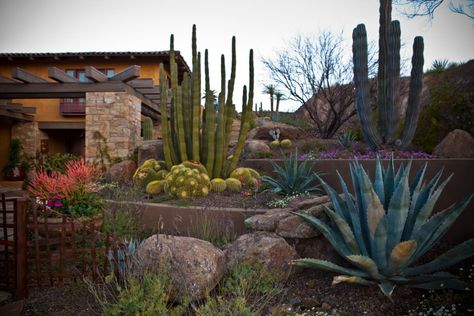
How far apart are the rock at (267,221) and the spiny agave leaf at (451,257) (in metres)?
1.39

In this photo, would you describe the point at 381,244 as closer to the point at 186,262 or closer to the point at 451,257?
the point at 451,257

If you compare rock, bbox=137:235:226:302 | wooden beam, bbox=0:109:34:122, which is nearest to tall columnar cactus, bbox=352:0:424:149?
rock, bbox=137:235:226:302

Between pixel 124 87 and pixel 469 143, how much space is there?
25.6ft

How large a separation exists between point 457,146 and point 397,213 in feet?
15.6

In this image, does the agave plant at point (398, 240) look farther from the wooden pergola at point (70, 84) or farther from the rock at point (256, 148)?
the wooden pergola at point (70, 84)

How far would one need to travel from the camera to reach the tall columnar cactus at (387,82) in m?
7.44

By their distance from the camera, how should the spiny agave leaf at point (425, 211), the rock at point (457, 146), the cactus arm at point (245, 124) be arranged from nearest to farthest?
the spiny agave leaf at point (425, 211)
the rock at point (457, 146)
the cactus arm at point (245, 124)

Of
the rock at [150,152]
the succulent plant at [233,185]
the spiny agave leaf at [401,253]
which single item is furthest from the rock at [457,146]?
the rock at [150,152]

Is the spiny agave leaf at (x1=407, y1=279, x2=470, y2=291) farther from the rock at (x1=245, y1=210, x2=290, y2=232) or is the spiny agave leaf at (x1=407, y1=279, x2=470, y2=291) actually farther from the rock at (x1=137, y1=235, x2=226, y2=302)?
the rock at (x1=137, y1=235, x2=226, y2=302)

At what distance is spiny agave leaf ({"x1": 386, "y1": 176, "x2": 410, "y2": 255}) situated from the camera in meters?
2.77

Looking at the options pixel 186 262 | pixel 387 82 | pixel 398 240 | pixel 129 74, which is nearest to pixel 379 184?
pixel 398 240

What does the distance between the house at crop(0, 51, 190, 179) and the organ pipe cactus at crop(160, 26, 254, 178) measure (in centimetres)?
193

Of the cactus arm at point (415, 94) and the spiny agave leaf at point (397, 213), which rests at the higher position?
the cactus arm at point (415, 94)

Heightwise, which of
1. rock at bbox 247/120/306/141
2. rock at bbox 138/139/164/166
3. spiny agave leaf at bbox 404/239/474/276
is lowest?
spiny agave leaf at bbox 404/239/474/276
